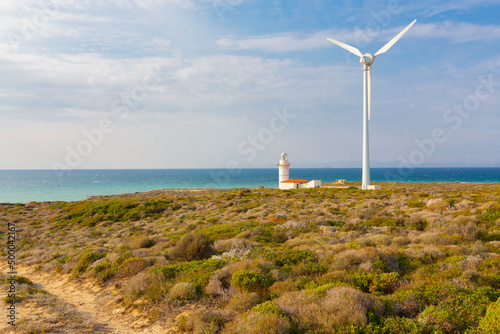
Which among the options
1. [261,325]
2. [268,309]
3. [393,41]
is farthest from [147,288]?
[393,41]

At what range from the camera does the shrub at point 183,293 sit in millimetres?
8656

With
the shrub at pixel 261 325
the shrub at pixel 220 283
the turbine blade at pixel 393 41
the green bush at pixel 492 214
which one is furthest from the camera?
the turbine blade at pixel 393 41

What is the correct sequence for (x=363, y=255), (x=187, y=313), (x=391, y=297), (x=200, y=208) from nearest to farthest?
(x=391, y=297) < (x=187, y=313) < (x=363, y=255) < (x=200, y=208)

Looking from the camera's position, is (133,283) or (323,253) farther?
(323,253)

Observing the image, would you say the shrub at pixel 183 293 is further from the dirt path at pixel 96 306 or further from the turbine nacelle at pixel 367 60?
the turbine nacelle at pixel 367 60

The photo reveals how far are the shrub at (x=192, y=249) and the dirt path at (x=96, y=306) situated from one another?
2.88 metres

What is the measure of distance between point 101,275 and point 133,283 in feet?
10.1

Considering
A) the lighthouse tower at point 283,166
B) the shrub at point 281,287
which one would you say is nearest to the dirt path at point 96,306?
the shrub at point 281,287

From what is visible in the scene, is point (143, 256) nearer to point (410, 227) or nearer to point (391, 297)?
point (391, 297)

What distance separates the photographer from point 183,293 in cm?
864

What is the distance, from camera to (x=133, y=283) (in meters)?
9.88

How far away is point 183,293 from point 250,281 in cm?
204

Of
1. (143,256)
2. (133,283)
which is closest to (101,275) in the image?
(143,256)

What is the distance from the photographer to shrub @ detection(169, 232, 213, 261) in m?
12.4
